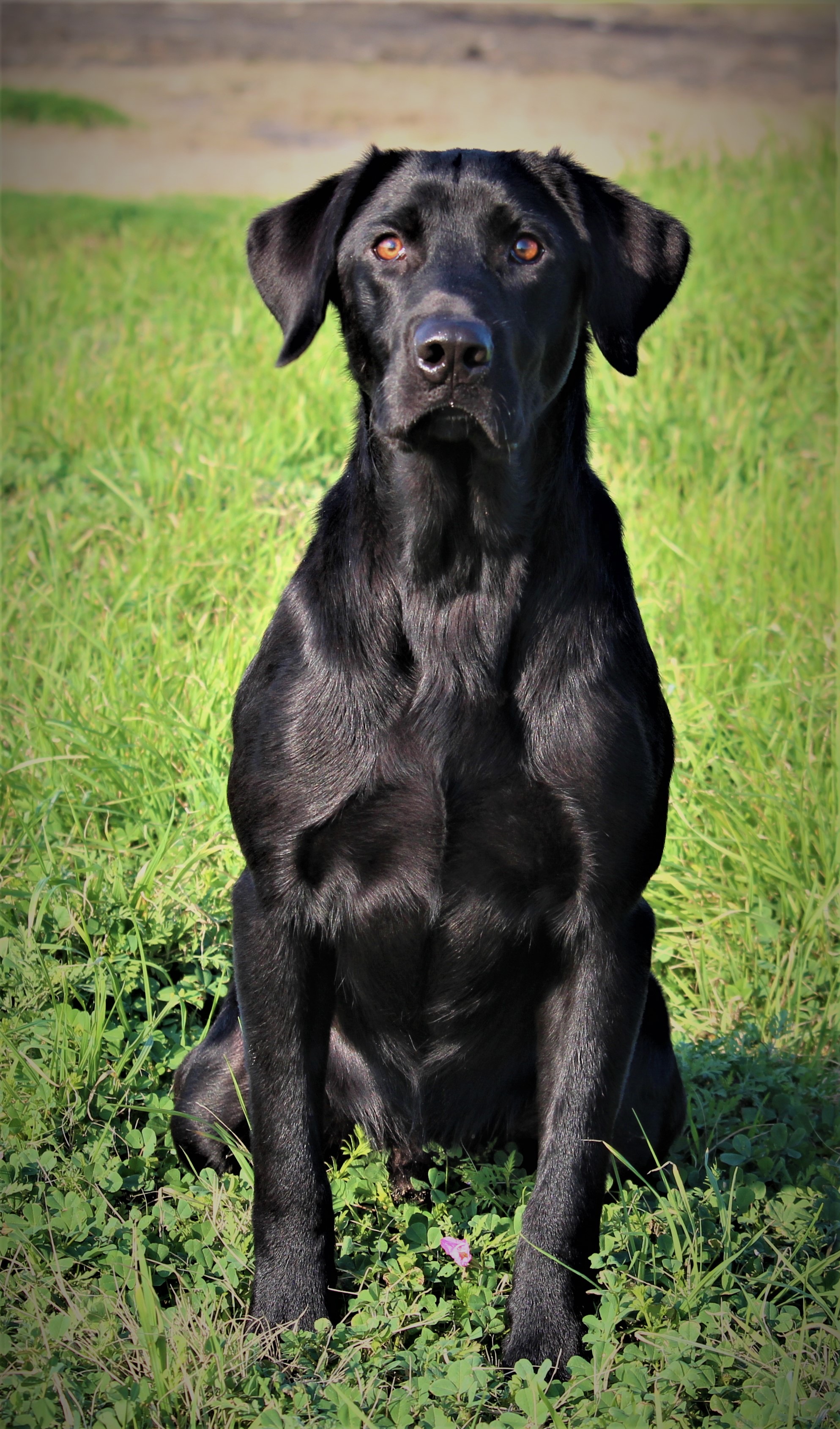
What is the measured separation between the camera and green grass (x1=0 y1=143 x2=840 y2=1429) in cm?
217

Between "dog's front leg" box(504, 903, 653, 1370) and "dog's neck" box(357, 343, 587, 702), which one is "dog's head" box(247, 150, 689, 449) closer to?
"dog's neck" box(357, 343, 587, 702)

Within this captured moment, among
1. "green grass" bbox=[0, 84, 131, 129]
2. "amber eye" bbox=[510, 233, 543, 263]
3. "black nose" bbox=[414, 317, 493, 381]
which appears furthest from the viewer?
"green grass" bbox=[0, 84, 131, 129]

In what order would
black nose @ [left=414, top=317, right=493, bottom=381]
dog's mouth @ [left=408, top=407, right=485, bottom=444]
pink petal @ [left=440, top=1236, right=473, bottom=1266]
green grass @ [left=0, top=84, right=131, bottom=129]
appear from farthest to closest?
1. green grass @ [left=0, top=84, right=131, bottom=129]
2. pink petal @ [left=440, top=1236, right=473, bottom=1266]
3. dog's mouth @ [left=408, top=407, right=485, bottom=444]
4. black nose @ [left=414, top=317, right=493, bottom=381]

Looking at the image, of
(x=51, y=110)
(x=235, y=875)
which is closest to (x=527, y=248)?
(x=235, y=875)

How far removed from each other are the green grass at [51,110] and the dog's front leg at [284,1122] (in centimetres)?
1004

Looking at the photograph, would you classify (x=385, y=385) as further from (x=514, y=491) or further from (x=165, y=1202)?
(x=165, y=1202)

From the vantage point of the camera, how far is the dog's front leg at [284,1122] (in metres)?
2.33

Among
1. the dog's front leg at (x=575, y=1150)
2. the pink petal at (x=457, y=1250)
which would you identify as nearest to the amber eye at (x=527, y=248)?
the dog's front leg at (x=575, y=1150)

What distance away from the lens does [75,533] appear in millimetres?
4898

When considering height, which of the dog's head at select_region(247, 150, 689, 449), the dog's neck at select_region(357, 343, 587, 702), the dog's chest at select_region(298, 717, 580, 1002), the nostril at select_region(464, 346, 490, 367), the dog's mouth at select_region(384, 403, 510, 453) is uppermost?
the dog's head at select_region(247, 150, 689, 449)

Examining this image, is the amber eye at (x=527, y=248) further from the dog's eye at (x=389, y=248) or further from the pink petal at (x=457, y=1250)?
the pink petal at (x=457, y=1250)

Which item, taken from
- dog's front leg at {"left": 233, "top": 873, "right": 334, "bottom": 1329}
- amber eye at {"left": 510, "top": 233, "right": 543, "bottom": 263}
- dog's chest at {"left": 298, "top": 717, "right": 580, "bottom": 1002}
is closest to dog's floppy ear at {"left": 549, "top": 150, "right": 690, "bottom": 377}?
amber eye at {"left": 510, "top": 233, "right": 543, "bottom": 263}

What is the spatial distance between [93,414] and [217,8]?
916cm

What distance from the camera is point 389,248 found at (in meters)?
2.36
